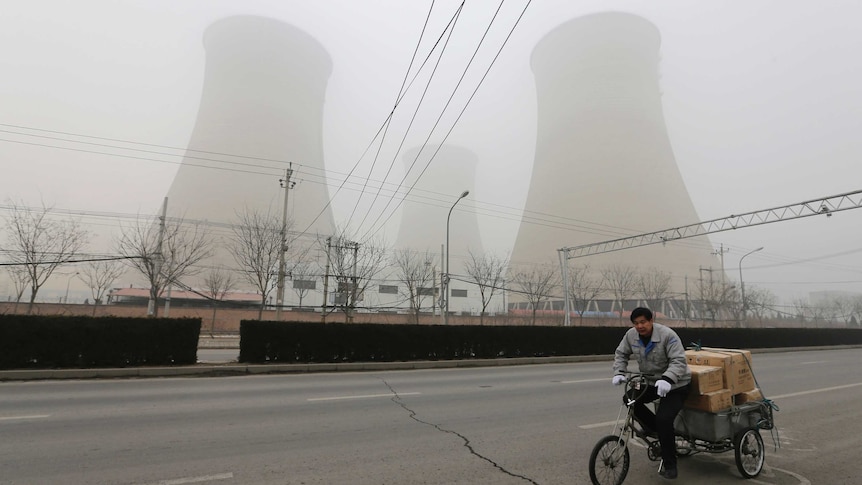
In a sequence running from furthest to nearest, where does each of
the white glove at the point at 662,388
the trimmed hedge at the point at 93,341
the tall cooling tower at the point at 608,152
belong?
the tall cooling tower at the point at 608,152
the trimmed hedge at the point at 93,341
the white glove at the point at 662,388

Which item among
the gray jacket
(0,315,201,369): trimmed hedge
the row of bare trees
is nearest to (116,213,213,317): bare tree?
the row of bare trees

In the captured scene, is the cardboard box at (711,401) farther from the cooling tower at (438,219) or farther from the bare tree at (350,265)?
the cooling tower at (438,219)

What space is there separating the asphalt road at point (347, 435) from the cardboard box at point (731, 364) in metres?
0.76

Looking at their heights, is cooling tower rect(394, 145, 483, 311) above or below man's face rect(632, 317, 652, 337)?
above

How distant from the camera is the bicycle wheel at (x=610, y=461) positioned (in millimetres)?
3229

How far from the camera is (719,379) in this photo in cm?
366

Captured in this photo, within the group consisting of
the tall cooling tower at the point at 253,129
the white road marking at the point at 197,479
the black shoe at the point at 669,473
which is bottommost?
the white road marking at the point at 197,479

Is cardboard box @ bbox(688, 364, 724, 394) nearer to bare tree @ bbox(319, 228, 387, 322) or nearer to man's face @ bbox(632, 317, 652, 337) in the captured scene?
man's face @ bbox(632, 317, 652, 337)

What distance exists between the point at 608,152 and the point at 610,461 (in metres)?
39.9

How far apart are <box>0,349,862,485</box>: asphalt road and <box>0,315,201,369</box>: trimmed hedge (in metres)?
1.27

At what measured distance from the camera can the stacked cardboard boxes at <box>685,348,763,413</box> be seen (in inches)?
139

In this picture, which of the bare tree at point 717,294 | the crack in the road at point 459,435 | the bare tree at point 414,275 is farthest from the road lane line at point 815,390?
the bare tree at point 717,294

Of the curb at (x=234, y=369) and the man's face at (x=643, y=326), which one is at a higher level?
the man's face at (x=643, y=326)

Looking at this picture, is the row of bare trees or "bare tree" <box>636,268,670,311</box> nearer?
the row of bare trees
